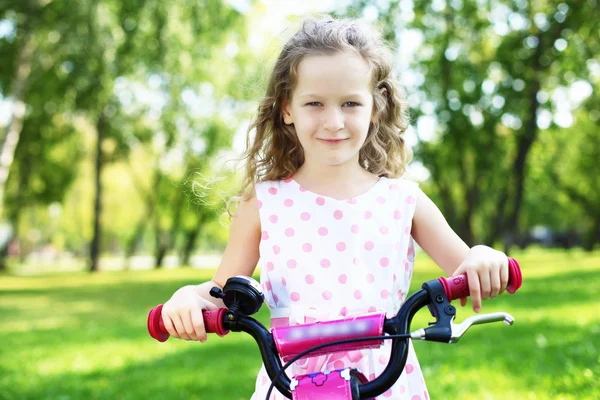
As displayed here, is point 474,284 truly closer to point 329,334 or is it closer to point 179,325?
point 329,334

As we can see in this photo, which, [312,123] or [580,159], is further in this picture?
[580,159]

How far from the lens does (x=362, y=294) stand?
240 centimetres

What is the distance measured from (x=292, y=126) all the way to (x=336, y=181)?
371 mm

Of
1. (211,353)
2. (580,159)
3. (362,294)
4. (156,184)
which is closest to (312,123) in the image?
(362,294)

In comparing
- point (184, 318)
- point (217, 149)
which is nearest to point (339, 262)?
point (184, 318)

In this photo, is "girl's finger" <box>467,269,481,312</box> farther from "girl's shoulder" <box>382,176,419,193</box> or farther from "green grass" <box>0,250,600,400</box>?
"green grass" <box>0,250,600,400</box>

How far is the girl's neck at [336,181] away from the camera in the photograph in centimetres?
259

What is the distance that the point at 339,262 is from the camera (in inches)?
96.0

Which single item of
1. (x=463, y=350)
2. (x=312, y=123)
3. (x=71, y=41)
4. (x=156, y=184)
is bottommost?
(x=156, y=184)

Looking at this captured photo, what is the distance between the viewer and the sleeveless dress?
7.86 ft

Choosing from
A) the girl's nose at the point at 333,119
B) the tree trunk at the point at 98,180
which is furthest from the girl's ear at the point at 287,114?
the tree trunk at the point at 98,180

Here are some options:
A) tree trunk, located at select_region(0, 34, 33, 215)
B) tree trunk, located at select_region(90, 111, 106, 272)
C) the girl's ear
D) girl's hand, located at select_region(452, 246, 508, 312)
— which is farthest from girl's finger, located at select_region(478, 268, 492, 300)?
tree trunk, located at select_region(90, 111, 106, 272)

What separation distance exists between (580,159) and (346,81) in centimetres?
4357

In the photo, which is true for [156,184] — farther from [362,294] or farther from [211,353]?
[362,294]
